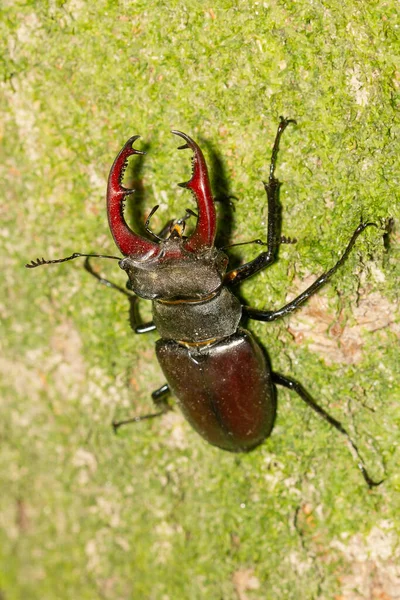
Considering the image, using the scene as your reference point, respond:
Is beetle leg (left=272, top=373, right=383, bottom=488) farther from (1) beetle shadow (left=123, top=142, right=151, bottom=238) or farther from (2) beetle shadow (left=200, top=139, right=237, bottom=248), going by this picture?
(1) beetle shadow (left=123, top=142, right=151, bottom=238)

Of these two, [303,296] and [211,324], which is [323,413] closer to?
[303,296]

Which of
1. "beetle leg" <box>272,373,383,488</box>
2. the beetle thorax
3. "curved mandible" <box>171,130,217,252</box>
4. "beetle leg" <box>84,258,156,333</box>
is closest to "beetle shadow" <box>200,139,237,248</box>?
the beetle thorax

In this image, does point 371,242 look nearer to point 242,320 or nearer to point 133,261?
point 242,320

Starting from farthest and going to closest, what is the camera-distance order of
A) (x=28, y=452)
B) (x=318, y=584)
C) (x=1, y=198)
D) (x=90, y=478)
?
(x=28, y=452) < (x=90, y=478) < (x=1, y=198) < (x=318, y=584)

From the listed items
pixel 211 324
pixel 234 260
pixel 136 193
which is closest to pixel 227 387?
pixel 211 324

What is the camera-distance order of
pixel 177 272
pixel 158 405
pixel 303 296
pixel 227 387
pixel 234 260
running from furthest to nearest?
pixel 158 405, pixel 234 260, pixel 227 387, pixel 303 296, pixel 177 272

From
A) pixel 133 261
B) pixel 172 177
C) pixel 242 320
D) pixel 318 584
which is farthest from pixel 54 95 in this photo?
pixel 318 584

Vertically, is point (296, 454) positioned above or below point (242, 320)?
below
